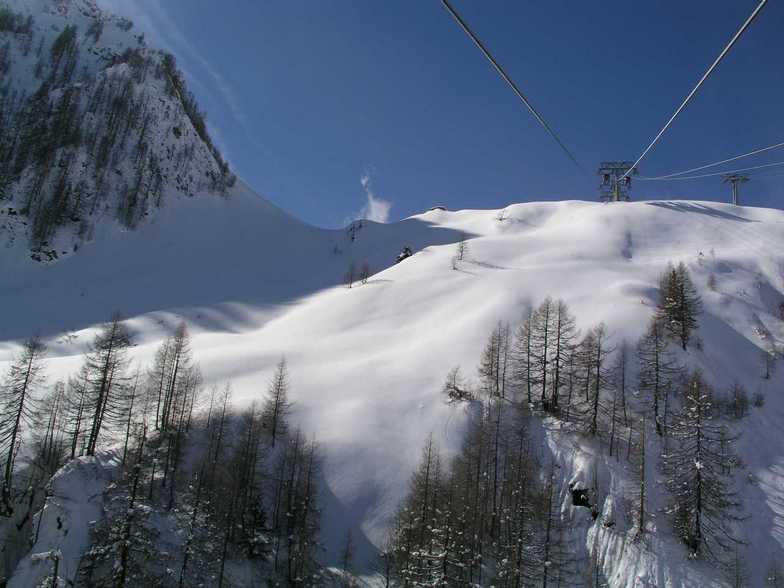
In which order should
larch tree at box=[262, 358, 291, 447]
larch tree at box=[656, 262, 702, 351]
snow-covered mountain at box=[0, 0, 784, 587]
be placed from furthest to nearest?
larch tree at box=[656, 262, 702, 351] < larch tree at box=[262, 358, 291, 447] < snow-covered mountain at box=[0, 0, 784, 587]

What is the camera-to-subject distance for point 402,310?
8219 cm

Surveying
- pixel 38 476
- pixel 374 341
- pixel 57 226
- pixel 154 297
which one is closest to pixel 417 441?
pixel 374 341

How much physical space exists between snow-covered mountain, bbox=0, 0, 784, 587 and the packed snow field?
0.97 feet

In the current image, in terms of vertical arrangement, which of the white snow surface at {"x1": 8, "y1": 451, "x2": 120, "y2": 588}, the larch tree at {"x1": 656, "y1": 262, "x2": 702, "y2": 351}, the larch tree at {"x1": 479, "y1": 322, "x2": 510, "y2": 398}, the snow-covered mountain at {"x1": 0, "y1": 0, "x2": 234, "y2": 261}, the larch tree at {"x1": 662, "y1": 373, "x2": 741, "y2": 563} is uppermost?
the snow-covered mountain at {"x1": 0, "y1": 0, "x2": 234, "y2": 261}

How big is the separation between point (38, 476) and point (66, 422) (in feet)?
20.8

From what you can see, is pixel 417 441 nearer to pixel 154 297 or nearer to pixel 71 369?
pixel 71 369

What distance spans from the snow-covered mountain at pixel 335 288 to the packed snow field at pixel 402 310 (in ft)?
0.97

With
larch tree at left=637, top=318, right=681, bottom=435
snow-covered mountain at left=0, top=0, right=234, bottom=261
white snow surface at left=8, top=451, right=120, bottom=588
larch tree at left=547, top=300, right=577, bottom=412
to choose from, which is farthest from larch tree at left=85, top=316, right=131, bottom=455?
snow-covered mountain at left=0, top=0, right=234, bottom=261

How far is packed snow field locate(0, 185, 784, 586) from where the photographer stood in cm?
4222

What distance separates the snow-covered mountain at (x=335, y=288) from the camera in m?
40.3

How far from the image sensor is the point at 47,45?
149625 mm

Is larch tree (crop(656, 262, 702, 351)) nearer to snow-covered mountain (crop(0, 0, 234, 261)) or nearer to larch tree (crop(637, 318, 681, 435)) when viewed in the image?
larch tree (crop(637, 318, 681, 435))

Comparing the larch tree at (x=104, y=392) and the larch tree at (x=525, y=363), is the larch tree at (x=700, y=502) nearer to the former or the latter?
the larch tree at (x=525, y=363)

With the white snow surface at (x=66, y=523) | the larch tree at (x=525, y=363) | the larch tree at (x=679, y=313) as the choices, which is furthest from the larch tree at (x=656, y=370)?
the white snow surface at (x=66, y=523)
